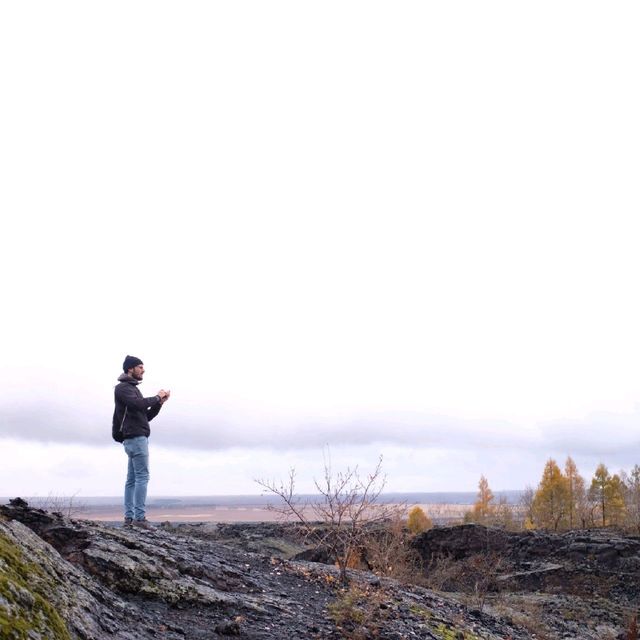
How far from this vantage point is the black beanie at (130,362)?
11.6 meters

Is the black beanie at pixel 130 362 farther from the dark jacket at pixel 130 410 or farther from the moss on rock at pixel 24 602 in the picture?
the moss on rock at pixel 24 602

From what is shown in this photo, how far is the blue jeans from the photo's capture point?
11250 millimetres

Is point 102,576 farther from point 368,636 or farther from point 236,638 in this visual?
point 368,636

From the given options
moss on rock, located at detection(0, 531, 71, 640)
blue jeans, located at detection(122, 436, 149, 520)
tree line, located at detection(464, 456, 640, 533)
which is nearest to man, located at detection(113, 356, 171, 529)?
blue jeans, located at detection(122, 436, 149, 520)

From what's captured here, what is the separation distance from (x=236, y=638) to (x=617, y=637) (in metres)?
11.8

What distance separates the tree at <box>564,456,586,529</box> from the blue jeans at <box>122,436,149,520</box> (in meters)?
48.7

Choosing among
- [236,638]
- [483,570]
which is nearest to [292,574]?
[236,638]

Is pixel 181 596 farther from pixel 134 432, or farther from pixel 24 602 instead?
pixel 24 602

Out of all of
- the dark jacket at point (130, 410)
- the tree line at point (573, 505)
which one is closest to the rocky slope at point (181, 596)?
the dark jacket at point (130, 410)

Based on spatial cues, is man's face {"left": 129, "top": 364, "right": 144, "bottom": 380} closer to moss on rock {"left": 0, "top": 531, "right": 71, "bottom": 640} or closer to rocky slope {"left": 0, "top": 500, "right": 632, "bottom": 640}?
rocky slope {"left": 0, "top": 500, "right": 632, "bottom": 640}

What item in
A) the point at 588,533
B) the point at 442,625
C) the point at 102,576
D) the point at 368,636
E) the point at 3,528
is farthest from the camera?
the point at 588,533

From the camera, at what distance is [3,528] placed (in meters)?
6.41

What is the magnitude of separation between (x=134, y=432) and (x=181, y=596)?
11.8 ft

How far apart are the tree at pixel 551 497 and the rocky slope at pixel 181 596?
4485 cm
